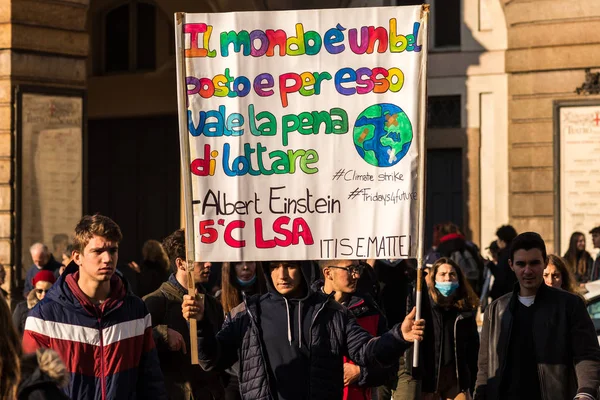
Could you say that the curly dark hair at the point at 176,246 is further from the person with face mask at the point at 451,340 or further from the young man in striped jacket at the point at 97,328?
the person with face mask at the point at 451,340

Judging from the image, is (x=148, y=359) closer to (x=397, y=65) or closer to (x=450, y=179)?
(x=397, y=65)

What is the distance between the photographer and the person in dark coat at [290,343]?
7.23 metres

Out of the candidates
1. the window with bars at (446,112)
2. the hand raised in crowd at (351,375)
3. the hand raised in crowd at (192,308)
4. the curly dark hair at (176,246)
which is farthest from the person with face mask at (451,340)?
A: the window with bars at (446,112)

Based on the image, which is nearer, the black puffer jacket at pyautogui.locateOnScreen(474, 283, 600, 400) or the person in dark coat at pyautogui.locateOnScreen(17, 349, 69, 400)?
the person in dark coat at pyautogui.locateOnScreen(17, 349, 69, 400)

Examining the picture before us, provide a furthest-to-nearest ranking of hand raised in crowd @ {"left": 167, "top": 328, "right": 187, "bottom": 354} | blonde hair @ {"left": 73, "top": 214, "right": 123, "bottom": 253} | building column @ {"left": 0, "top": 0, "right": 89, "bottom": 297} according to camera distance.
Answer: building column @ {"left": 0, "top": 0, "right": 89, "bottom": 297} → hand raised in crowd @ {"left": 167, "top": 328, "right": 187, "bottom": 354} → blonde hair @ {"left": 73, "top": 214, "right": 123, "bottom": 253}

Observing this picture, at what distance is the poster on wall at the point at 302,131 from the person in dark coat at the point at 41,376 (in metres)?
2.76

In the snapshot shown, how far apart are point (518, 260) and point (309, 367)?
128cm

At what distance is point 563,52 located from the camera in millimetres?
21953

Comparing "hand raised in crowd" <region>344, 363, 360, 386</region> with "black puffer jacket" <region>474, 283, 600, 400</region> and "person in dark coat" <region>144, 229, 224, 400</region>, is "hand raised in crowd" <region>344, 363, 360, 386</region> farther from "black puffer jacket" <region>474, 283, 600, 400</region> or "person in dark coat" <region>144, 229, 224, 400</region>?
"black puffer jacket" <region>474, 283, 600, 400</region>

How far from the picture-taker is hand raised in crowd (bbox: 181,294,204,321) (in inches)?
278

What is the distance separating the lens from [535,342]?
765 cm

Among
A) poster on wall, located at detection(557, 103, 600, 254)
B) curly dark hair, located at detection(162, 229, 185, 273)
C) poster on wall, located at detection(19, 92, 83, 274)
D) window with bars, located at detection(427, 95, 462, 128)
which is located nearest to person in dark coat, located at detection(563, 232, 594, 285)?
poster on wall, located at detection(557, 103, 600, 254)

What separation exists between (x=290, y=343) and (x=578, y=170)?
49.1ft

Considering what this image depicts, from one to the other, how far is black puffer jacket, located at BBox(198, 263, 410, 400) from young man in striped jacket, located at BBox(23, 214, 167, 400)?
18.9 inches
